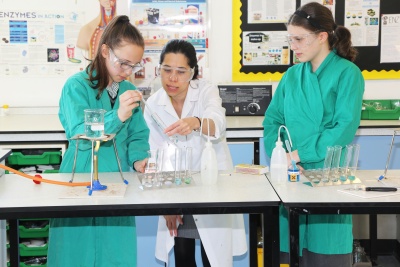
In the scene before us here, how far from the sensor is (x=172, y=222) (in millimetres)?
2752

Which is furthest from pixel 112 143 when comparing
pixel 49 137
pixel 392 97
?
pixel 392 97

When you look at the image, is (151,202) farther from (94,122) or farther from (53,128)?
(53,128)

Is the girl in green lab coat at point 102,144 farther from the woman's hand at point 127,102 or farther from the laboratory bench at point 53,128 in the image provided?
the laboratory bench at point 53,128

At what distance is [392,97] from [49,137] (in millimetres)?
2407

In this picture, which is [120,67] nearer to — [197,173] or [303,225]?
[197,173]

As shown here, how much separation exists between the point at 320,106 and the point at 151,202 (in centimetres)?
93

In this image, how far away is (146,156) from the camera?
8.38ft

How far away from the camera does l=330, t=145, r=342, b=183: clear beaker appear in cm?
231

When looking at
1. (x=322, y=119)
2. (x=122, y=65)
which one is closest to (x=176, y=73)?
(x=122, y=65)

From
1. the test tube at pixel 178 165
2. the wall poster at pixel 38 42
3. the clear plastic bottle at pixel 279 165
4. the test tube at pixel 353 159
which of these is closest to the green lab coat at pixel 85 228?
the test tube at pixel 178 165

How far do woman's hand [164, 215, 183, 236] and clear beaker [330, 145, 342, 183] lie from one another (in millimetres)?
792

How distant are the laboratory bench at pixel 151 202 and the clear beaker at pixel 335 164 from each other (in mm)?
266

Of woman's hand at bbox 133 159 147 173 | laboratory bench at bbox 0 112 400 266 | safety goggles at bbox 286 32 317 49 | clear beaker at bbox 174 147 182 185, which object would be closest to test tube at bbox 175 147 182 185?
clear beaker at bbox 174 147 182 185

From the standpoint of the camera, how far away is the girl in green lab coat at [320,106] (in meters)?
2.43
